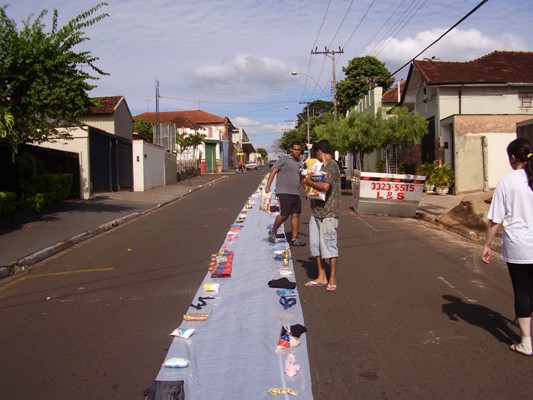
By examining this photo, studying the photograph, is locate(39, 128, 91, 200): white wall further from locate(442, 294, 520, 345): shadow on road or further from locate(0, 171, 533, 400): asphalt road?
locate(442, 294, 520, 345): shadow on road

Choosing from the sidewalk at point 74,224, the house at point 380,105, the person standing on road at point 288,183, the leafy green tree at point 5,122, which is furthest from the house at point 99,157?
the house at point 380,105

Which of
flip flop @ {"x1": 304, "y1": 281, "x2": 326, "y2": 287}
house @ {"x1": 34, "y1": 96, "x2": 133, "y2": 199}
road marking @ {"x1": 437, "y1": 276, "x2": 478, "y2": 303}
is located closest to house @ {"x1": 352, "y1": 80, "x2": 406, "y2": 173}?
house @ {"x1": 34, "y1": 96, "x2": 133, "y2": 199}

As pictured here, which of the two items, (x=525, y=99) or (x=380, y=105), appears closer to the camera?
(x=525, y=99)

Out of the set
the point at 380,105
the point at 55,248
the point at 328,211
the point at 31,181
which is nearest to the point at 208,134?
the point at 380,105

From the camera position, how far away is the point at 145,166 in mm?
28203

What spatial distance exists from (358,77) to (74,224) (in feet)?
157

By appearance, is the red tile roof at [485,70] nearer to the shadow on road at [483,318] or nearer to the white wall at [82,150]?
the white wall at [82,150]

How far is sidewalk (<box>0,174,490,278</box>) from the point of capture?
9570mm

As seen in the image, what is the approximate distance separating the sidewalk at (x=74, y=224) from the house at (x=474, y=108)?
336 centimetres

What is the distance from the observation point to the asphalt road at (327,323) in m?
4.12

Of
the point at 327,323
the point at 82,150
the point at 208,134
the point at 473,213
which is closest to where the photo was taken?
the point at 327,323

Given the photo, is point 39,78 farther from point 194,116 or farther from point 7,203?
point 194,116

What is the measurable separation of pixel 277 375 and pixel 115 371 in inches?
53.4

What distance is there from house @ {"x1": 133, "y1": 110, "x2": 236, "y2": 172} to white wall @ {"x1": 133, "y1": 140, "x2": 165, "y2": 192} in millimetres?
9822
